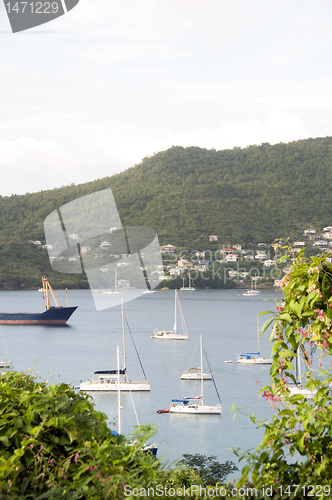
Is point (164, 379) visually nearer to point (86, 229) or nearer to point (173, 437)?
point (173, 437)

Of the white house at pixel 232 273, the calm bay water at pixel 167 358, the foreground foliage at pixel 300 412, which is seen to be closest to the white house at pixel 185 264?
the calm bay water at pixel 167 358

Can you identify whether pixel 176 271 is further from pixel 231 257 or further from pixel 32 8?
pixel 32 8

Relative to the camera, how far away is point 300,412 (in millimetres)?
1333

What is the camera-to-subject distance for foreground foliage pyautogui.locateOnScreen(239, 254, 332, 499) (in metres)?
1.28

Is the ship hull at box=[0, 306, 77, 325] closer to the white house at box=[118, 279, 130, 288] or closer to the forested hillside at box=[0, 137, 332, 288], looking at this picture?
the white house at box=[118, 279, 130, 288]

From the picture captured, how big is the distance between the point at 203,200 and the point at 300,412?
84.4m

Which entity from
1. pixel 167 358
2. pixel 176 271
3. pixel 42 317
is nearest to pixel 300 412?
pixel 167 358

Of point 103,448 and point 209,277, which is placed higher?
point 103,448

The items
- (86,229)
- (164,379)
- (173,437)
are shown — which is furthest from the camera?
(164,379)

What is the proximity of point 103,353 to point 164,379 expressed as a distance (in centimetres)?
848

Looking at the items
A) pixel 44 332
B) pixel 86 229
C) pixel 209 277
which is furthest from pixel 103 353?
pixel 209 277

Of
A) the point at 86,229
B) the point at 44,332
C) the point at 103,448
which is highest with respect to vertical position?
the point at 86,229

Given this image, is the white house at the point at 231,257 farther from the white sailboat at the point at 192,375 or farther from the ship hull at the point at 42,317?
the white sailboat at the point at 192,375

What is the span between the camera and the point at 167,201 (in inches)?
3248
